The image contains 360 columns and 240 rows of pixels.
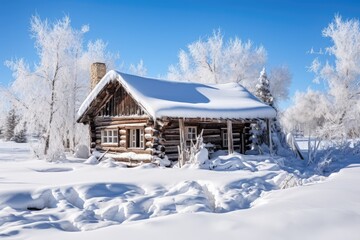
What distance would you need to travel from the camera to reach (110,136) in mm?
→ 18000

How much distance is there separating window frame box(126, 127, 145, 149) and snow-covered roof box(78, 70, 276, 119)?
2073 mm

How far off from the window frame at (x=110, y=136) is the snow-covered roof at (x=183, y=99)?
64.1 inches

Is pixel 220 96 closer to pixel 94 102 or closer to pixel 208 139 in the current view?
pixel 208 139

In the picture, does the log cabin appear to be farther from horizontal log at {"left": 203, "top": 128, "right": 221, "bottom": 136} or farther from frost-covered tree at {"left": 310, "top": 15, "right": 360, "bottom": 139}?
frost-covered tree at {"left": 310, "top": 15, "right": 360, "bottom": 139}

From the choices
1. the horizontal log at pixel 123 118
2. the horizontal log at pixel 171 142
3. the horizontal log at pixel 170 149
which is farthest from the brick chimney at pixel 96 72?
the horizontal log at pixel 170 149

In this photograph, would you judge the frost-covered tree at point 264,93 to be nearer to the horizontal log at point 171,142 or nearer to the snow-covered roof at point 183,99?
the snow-covered roof at point 183,99

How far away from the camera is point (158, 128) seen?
14.8 meters

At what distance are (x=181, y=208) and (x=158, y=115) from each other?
22.9ft

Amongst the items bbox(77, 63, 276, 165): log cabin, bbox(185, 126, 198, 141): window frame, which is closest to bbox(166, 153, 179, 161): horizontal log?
bbox(77, 63, 276, 165): log cabin

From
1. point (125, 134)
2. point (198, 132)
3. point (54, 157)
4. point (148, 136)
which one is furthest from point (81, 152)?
point (198, 132)

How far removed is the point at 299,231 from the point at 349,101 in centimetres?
2778

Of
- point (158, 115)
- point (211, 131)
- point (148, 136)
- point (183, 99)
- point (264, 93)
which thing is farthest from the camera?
point (264, 93)

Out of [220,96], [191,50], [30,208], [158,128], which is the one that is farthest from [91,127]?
[191,50]

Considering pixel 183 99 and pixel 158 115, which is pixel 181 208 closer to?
pixel 158 115
